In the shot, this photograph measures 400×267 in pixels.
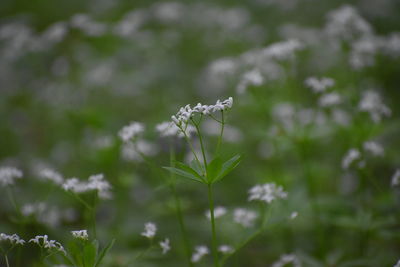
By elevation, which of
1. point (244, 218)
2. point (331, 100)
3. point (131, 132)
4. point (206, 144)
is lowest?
point (244, 218)

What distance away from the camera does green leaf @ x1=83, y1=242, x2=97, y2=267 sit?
7.96 ft

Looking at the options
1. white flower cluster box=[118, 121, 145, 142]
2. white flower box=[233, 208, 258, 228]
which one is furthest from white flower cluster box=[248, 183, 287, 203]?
white flower cluster box=[118, 121, 145, 142]

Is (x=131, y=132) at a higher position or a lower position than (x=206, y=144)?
lower

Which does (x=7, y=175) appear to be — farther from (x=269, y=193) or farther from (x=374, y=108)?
(x=374, y=108)

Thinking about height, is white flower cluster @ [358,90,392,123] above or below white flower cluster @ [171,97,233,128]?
above

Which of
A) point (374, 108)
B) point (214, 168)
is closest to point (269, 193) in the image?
point (214, 168)

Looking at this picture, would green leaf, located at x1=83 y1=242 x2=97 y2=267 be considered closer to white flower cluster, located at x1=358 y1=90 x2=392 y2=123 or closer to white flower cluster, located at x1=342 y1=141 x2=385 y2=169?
white flower cluster, located at x1=342 y1=141 x2=385 y2=169

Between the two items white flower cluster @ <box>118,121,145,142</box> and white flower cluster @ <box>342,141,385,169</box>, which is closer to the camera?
white flower cluster @ <box>118,121,145,142</box>

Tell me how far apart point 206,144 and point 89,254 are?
12.1 feet

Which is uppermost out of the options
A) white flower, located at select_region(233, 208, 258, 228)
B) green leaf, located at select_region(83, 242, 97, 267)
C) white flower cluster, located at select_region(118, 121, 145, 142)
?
white flower cluster, located at select_region(118, 121, 145, 142)

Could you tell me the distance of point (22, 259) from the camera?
427 centimetres

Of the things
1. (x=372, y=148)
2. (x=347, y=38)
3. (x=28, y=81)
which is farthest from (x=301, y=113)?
(x=28, y=81)

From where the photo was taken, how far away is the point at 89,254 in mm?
2438

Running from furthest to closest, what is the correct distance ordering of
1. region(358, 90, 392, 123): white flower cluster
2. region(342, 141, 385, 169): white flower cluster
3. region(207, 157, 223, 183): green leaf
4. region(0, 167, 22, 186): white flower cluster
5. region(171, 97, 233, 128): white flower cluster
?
region(358, 90, 392, 123): white flower cluster → region(342, 141, 385, 169): white flower cluster → region(0, 167, 22, 186): white flower cluster → region(171, 97, 233, 128): white flower cluster → region(207, 157, 223, 183): green leaf
